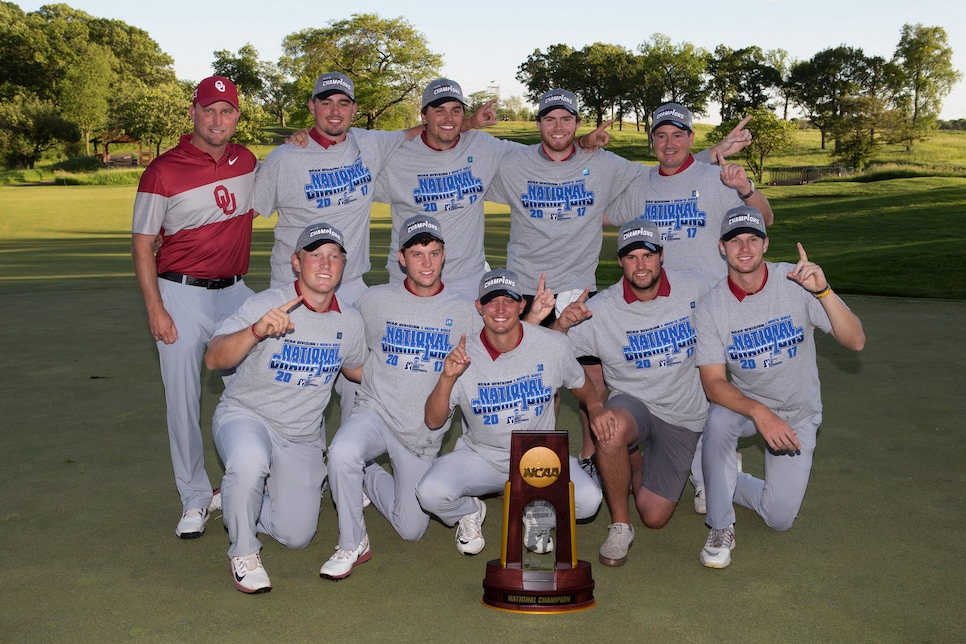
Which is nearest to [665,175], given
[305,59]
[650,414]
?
[650,414]

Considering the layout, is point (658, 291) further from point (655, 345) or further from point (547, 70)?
point (547, 70)

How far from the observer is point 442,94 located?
21.6 feet

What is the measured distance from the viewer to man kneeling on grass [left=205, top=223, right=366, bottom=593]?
524 centimetres

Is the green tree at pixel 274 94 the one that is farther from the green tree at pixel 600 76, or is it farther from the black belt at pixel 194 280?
the black belt at pixel 194 280

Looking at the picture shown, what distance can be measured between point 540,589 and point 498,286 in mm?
1661

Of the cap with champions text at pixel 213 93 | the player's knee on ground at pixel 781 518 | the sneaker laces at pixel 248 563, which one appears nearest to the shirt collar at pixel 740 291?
the player's knee on ground at pixel 781 518

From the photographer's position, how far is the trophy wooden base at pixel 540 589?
14.1ft

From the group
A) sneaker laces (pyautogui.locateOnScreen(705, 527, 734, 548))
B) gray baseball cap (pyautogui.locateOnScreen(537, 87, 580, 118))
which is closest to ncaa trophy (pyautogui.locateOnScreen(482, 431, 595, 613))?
sneaker laces (pyautogui.locateOnScreen(705, 527, 734, 548))

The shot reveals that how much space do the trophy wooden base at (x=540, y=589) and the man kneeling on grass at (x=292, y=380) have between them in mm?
1361

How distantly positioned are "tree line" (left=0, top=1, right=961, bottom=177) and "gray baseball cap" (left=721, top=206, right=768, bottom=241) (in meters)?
72.2

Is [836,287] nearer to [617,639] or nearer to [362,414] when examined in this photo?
[362,414]

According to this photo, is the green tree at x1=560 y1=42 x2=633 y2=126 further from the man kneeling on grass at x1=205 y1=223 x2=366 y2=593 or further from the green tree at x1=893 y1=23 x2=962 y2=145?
the man kneeling on grass at x1=205 y1=223 x2=366 y2=593

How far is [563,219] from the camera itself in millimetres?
6781

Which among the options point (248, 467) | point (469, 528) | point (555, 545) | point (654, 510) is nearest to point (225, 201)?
point (248, 467)
